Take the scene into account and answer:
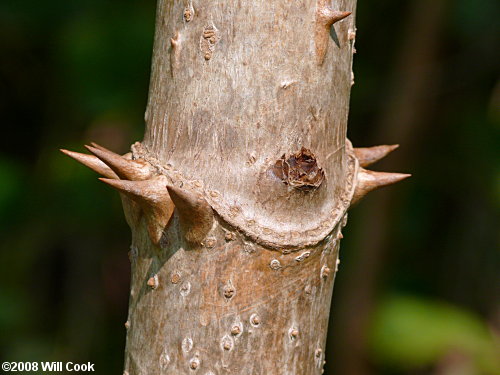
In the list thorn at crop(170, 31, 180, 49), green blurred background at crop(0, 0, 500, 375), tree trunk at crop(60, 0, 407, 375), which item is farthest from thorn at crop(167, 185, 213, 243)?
green blurred background at crop(0, 0, 500, 375)

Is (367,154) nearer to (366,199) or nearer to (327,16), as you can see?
(327,16)

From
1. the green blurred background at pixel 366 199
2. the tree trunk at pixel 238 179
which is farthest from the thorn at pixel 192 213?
the green blurred background at pixel 366 199

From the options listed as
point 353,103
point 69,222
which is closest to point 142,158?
point 69,222

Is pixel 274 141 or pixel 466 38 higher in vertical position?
pixel 466 38

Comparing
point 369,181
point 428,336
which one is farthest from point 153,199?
point 428,336

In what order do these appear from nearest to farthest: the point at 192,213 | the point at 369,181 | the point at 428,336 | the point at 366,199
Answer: the point at 192,213 < the point at 369,181 < the point at 428,336 < the point at 366,199

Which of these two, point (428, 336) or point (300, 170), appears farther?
point (428, 336)

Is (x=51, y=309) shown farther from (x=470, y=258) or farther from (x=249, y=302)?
(x=249, y=302)
